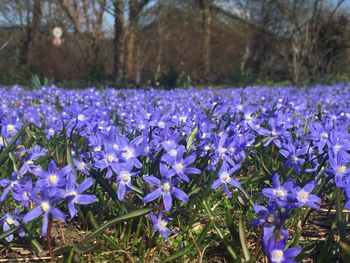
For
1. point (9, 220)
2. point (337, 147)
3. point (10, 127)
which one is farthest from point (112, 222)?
point (10, 127)

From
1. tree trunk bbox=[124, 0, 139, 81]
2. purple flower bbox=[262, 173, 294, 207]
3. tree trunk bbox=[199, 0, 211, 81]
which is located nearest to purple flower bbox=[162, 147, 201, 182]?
purple flower bbox=[262, 173, 294, 207]

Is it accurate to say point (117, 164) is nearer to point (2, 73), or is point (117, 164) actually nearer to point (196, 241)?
point (196, 241)

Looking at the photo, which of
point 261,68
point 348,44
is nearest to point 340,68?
point 348,44

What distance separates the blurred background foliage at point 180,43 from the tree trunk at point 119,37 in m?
0.04

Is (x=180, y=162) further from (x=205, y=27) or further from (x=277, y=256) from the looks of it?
(x=205, y=27)

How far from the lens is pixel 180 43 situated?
28422mm

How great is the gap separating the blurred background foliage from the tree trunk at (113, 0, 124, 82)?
39mm

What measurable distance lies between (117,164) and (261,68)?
81.2 feet

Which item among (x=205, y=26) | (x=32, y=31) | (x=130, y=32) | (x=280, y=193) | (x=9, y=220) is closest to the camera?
(x=280, y=193)

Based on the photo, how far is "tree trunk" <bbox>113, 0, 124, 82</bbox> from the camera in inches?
664

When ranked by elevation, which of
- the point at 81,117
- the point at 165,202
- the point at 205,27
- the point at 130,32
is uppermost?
the point at 205,27

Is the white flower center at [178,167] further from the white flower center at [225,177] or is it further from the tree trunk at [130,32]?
the tree trunk at [130,32]

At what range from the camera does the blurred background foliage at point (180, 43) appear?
17.3 metres

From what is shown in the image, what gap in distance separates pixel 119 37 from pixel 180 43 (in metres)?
11.7
